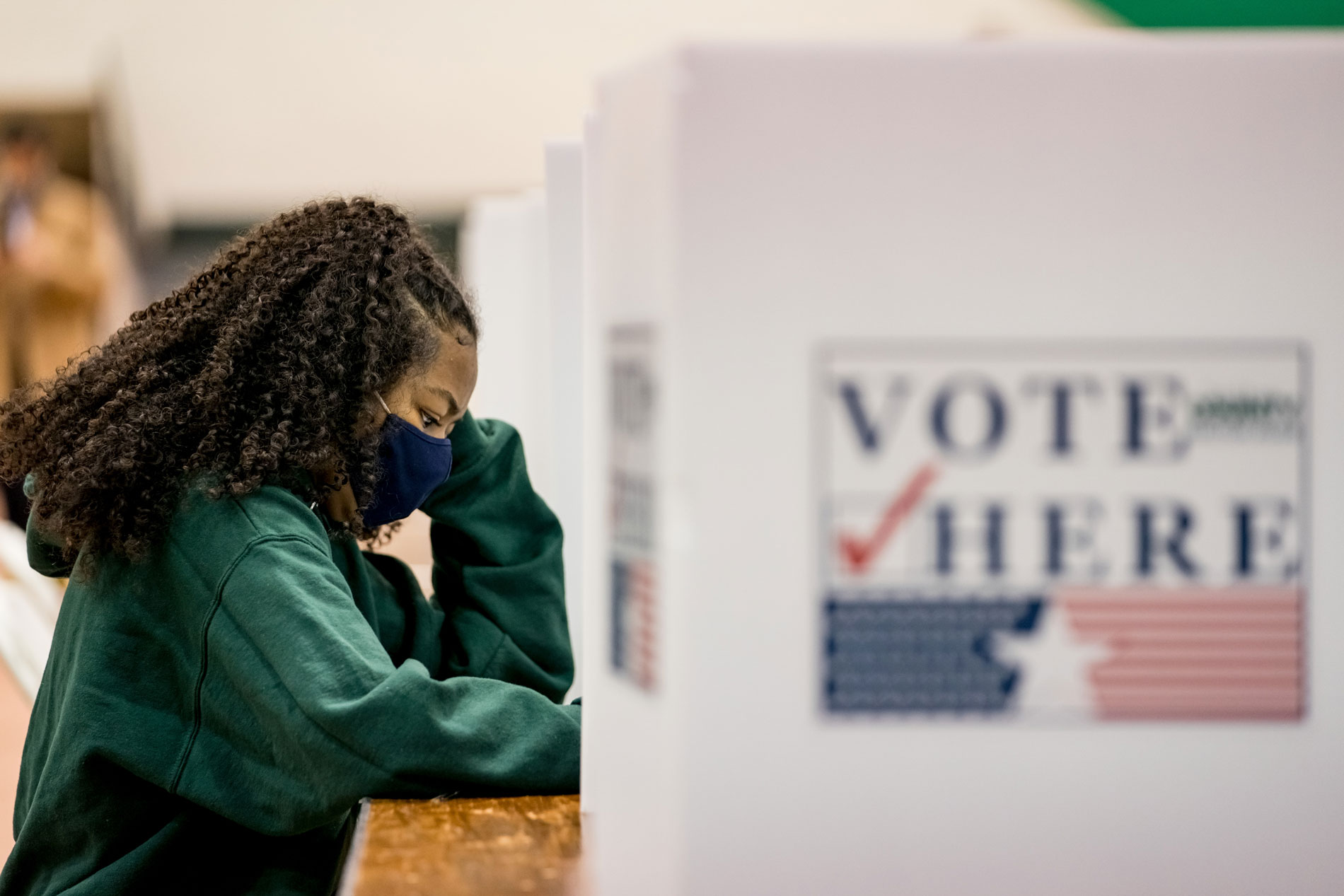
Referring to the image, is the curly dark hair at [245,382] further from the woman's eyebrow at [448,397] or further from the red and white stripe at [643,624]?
the red and white stripe at [643,624]

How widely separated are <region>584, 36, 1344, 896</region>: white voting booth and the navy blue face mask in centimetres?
68

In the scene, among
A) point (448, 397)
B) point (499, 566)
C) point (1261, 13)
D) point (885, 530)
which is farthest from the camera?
point (1261, 13)

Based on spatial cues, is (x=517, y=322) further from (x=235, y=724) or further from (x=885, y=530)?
(x=885, y=530)

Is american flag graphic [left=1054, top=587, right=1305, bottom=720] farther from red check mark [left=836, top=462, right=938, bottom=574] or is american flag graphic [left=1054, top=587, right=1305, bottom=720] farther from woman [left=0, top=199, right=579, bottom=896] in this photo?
woman [left=0, top=199, right=579, bottom=896]

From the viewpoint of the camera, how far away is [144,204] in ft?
21.7

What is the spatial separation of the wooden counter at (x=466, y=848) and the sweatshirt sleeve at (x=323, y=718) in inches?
0.8

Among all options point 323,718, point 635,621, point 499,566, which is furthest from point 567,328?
point 635,621

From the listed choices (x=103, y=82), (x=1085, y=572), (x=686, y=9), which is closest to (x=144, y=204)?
(x=103, y=82)

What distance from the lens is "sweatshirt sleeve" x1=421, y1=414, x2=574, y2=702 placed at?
1.47 meters

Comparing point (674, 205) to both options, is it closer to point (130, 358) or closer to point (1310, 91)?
point (1310, 91)

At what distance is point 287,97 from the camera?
644 centimetres

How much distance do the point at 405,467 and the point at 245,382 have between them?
0.62 ft

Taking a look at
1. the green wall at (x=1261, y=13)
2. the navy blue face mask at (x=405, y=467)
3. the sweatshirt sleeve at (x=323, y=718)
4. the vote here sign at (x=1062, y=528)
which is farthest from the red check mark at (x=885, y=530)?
the green wall at (x=1261, y=13)

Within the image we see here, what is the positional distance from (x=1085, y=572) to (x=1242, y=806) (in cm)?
14
